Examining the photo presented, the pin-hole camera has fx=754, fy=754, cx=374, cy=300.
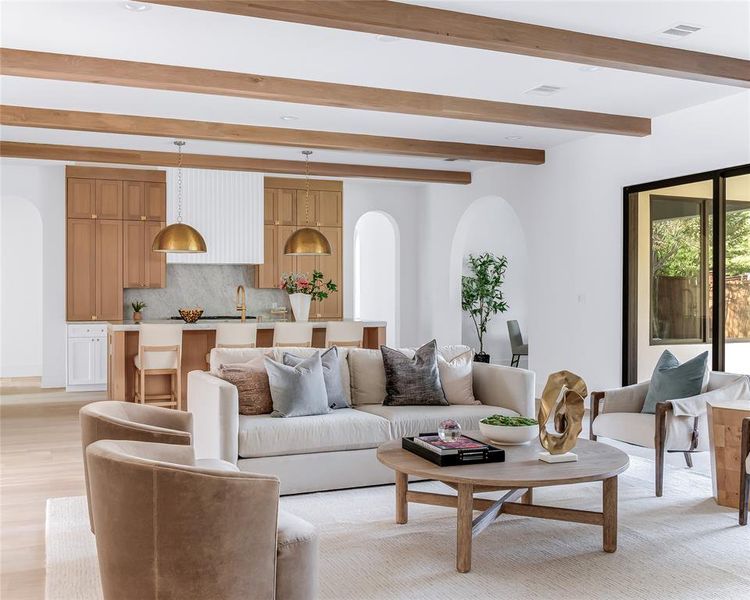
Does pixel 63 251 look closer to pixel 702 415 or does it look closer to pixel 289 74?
pixel 289 74

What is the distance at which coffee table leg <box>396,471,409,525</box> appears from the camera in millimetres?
3945

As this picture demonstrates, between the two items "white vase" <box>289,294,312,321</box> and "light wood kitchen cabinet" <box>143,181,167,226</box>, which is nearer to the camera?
"white vase" <box>289,294,312,321</box>

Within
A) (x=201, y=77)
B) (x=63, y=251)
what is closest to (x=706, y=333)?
(x=201, y=77)

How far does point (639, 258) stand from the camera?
22.9 ft

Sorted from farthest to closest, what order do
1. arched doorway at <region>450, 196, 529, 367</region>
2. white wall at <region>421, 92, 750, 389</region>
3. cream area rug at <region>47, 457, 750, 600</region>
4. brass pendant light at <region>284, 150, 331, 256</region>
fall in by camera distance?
arched doorway at <region>450, 196, 529, 367</region>, brass pendant light at <region>284, 150, 331, 256</region>, white wall at <region>421, 92, 750, 389</region>, cream area rug at <region>47, 457, 750, 600</region>

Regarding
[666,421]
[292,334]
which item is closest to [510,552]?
[666,421]

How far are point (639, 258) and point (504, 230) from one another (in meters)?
5.55

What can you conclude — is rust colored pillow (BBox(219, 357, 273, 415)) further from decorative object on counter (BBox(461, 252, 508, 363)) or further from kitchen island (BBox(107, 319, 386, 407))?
decorative object on counter (BBox(461, 252, 508, 363))

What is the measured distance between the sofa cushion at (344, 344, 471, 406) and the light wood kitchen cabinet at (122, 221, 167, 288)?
16.6 ft

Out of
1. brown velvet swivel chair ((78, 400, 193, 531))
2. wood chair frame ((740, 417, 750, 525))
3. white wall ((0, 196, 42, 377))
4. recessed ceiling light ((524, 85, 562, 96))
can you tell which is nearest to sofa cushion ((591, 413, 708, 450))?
wood chair frame ((740, 417, 750, 525))

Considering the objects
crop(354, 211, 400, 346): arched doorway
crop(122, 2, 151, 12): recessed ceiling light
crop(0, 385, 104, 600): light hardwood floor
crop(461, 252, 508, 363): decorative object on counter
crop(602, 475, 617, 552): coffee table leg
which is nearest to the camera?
crop(0, 385, 104, 600): light hardwood floor

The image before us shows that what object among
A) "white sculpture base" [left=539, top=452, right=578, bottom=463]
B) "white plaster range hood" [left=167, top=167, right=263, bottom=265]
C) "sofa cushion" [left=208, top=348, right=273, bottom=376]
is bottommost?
"white sculpture base" [left=539, top=452, right=578, bottom=463]

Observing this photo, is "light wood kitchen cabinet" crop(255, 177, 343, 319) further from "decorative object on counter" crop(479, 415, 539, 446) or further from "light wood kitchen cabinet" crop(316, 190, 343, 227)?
"decorative object on counter" crop(479, 415, 539, 446)

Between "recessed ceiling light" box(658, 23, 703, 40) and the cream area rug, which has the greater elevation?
"recessed ceiling light" box(658, 23, 703, 40)
